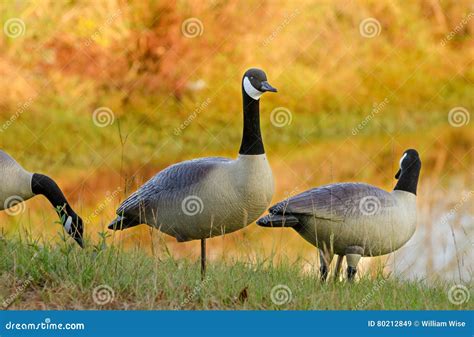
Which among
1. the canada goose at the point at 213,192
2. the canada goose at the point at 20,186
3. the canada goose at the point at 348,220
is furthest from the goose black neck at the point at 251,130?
the canada goose at the point at 20,186

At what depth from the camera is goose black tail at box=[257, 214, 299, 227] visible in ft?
20.1

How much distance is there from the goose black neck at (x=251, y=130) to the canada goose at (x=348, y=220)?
20.9 inches

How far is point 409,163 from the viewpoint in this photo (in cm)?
673

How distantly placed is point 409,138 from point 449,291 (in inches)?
370

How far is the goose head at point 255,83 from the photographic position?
→ 6.30 m

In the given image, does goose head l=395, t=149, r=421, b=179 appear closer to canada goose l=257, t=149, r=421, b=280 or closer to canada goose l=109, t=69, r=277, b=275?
canada goose l=257, t=149, r=421, b=280

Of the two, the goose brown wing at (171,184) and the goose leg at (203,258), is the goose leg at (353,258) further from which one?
the goose brown wing at (171,184)

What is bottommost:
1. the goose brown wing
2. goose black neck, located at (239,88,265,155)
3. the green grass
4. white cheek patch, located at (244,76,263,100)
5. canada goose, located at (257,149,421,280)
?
the green grass

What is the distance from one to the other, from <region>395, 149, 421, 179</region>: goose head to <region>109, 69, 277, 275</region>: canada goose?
53.4 inches

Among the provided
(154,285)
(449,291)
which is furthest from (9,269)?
(449,291)

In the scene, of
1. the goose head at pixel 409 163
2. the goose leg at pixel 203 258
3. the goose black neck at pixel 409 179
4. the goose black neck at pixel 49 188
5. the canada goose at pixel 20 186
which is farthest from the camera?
the goose black neck at pixel 49 188

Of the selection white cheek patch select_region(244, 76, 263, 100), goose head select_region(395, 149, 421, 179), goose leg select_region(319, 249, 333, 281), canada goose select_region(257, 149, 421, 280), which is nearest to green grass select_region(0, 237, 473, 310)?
goose leg select_region(319, 249, 333, 281)

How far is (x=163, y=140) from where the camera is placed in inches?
539

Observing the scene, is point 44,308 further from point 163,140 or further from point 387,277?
point 163,140
